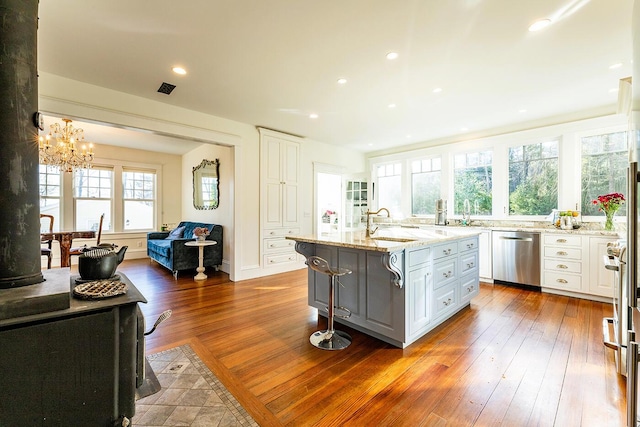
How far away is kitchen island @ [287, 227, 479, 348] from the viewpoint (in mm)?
2305

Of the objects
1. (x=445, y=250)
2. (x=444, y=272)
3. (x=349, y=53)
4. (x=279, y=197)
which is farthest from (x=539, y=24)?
(x=279, y=197)

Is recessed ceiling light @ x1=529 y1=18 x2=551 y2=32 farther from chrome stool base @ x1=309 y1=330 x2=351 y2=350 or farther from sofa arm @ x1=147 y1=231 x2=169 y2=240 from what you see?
sofa arm @ x1=147 y1=231 x2=169 y2=240

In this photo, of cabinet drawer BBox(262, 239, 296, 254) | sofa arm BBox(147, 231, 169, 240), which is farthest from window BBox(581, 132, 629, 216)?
sofa arm BBox(147, 231, 169, 240)

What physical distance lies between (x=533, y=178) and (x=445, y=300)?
3.29 metres

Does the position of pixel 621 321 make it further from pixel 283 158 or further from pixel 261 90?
pixel 283 158

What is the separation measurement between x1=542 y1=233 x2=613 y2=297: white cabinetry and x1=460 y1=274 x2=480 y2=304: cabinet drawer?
1.46 m

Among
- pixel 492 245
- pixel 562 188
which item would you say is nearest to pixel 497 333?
pixel 492 245

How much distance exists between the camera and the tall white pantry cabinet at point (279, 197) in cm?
503

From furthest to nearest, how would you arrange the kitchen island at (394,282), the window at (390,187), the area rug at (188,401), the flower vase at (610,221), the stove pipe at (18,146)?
1. the window at (390,187)
2. the flower vase at (610,221)
3. the kitchen island at (394,282)
4. the area rug at (188,401)
5. the stove pipe at (18,146)

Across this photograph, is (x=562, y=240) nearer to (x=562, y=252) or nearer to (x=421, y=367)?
(x=562, y=252)

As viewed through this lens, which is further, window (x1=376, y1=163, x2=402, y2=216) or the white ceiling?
window (x1=376, y1=163, x2=402, y2=216)

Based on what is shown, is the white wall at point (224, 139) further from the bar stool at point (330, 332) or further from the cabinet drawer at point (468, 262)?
the cabinet drawer at point (468, 262)

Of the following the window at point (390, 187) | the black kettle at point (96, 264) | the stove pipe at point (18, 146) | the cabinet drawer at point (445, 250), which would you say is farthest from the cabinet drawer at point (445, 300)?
the window at point (390, 187)

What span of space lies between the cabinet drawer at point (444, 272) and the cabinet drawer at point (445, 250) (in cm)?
7
